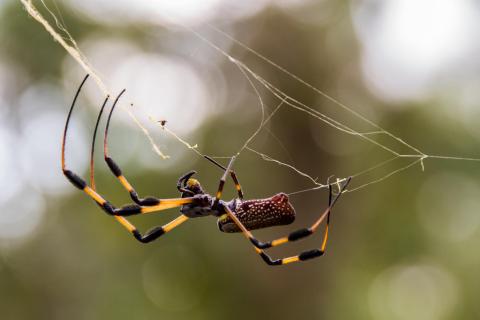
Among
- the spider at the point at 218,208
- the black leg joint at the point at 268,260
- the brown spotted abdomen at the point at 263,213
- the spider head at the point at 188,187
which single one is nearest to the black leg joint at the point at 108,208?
the spider at the point at 218,208

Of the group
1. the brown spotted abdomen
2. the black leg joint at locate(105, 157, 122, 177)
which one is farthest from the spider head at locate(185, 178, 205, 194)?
the black leg joint at locate(105, 157, 122, 177)

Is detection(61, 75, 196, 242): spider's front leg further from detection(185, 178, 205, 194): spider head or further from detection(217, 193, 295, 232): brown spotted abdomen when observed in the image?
detection(217, 193, 295, 232): brown spotted abdomen

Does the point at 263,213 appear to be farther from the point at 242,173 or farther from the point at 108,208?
the point at 242,173

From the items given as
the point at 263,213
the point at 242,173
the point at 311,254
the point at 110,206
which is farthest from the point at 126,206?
the point at 242,173

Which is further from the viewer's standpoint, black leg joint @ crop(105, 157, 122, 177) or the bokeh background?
the bokeh background

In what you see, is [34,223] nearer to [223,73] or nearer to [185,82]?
[185,82]

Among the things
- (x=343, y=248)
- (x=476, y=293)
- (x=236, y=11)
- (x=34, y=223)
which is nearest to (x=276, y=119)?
(x=236, y=11)

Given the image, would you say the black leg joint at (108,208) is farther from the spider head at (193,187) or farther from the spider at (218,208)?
the spider head at (193,187)
